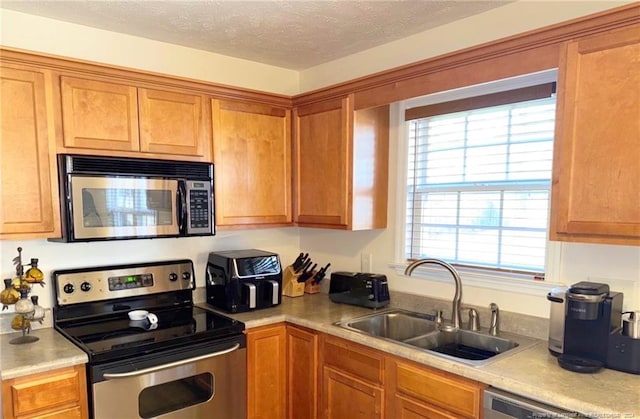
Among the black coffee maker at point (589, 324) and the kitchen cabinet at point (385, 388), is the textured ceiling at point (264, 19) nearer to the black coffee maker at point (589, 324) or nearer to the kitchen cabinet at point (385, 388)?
the black coffee maker at point (589, 324)

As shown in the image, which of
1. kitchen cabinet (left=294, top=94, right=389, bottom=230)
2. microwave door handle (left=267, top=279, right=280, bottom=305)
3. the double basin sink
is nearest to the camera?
the double basin sink

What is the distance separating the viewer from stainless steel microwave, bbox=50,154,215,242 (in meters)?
1.97

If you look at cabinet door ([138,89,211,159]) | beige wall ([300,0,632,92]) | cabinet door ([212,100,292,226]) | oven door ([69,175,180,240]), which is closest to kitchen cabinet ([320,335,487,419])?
cabinet door ([212,100,292,226])

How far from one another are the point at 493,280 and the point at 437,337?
398 millimetres

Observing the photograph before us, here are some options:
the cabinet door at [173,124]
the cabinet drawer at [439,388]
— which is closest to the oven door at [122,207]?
the cabinet door at [173,124]

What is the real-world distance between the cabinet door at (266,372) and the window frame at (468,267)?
820 millimetres

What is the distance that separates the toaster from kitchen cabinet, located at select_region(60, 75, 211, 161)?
1.09 m

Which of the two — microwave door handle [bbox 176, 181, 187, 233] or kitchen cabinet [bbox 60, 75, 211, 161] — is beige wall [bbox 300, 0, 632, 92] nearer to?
kitchen cabinet [bbox 60, 75, 211, 161]

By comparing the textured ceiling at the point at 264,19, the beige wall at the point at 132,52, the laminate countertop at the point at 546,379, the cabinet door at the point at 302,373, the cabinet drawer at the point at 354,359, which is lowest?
the cabinet door at the point at 302,373

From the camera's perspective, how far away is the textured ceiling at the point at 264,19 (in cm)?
194

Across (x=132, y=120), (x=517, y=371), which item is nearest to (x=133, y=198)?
(x=132, y=120)

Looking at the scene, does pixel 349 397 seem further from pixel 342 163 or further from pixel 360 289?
pixel 342 163

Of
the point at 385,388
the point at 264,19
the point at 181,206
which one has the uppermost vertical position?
the point at 264,19

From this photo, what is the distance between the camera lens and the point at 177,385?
2.05 m
